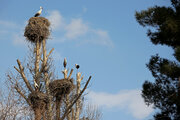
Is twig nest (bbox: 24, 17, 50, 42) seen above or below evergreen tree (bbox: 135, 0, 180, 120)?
above

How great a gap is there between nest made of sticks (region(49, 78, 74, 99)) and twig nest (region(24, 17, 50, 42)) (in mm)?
1942

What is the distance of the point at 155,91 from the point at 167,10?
246 centimetres

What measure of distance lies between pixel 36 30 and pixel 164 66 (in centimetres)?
598

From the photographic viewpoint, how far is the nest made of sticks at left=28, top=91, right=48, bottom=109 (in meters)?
10.4

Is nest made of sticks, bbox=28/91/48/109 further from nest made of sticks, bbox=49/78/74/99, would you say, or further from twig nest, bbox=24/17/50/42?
twig nest, bbox=24/17/50/42

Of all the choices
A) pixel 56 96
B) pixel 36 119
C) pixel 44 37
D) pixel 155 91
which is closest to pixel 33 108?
pixel 36 119

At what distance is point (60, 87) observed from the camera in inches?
453

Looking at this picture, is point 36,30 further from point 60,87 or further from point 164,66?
point 164,66

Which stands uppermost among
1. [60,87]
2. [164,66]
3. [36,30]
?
[36,30]

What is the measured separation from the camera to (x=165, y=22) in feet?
26.7

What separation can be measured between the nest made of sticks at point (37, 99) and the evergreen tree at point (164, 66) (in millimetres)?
3951

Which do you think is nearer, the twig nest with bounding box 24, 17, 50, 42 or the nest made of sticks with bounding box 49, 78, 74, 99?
the nest made of sticks with bounding box 49, 78, 74, 99

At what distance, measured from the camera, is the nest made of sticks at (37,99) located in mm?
10398

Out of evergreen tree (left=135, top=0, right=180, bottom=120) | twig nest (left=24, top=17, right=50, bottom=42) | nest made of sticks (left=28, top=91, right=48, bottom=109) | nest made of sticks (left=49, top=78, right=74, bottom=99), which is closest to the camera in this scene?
evergreen tree (left=135, top=0, right=180, bottom=120)
